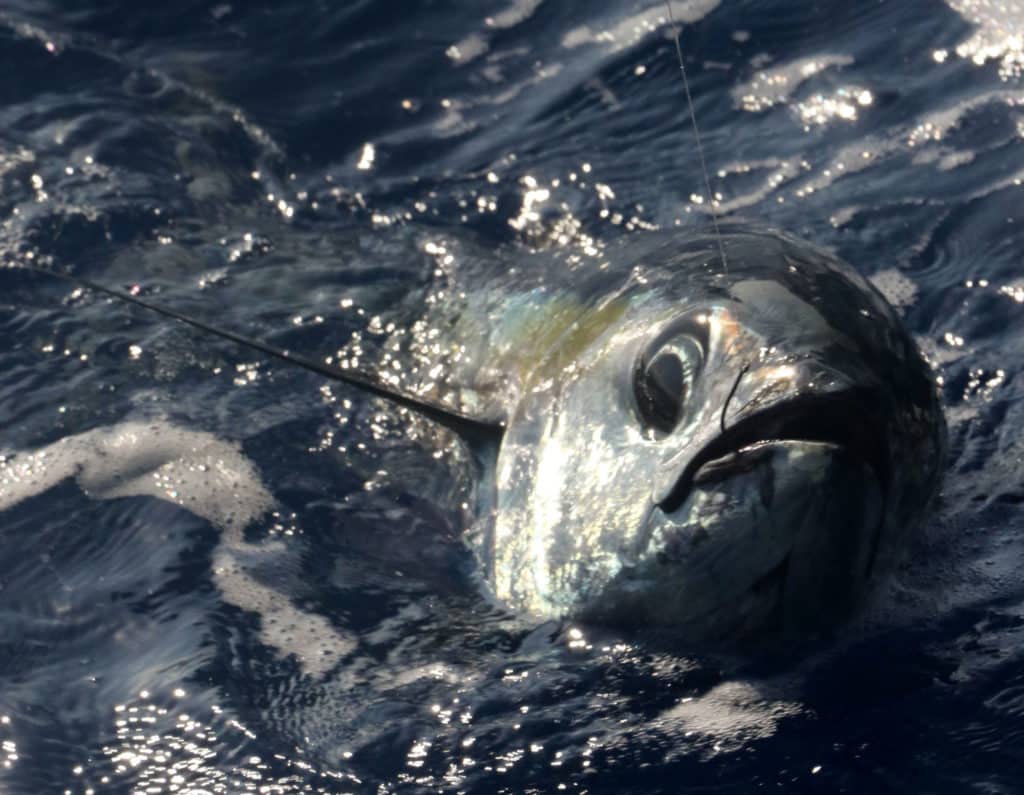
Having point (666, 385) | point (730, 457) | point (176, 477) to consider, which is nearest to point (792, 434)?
point (730, 457)

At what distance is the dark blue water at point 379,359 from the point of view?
266 centimetres

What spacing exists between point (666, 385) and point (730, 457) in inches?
10.1

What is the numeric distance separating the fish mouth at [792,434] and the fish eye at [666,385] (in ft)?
0.47

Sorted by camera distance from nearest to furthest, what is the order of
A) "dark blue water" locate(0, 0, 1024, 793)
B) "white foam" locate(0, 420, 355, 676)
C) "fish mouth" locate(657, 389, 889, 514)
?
"fish mouth" locate(657, 389, 889, 514)
"dark blue water" locate(0, 0, 1024, 793)
"white foam" locate(0, 420, 355, 676)

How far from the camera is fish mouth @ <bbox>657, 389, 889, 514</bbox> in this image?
2480 millimetres

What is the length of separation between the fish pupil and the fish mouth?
0.48 feet

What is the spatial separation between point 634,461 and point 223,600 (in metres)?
1.06

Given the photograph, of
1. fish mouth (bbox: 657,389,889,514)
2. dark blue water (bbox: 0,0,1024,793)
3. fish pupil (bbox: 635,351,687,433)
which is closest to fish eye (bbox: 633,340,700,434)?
fish pupil (bbox: 635,351,687,433)

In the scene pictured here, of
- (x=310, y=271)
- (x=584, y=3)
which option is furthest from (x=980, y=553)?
(x=584, y=3)

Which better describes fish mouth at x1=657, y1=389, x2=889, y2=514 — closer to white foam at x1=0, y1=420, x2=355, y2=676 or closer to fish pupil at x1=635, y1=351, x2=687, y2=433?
fish pupil at x1=635, y1=351, x2=687, y2=433

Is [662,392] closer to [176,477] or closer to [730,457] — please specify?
[730,457]

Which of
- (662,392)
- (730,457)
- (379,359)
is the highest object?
(379,359)

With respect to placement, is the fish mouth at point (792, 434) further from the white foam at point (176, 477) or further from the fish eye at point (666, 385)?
the white foam at point (176, 477)

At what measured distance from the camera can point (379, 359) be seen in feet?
13.8
